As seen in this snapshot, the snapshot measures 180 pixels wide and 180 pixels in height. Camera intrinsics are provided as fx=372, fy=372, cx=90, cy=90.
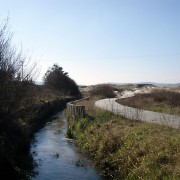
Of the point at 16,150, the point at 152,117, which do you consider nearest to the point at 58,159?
the point at 16,150

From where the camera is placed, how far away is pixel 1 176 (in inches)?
497

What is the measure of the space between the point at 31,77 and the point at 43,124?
9.12 m

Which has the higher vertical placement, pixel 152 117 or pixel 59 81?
pixel 59 81

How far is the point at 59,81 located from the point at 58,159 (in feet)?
161

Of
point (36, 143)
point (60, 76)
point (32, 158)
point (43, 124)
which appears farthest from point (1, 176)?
point (60, 76)

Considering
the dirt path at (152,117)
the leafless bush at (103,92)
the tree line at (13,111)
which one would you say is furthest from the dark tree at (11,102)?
the leafless bush at (103,92)

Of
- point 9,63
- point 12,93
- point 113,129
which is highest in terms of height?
point 9,63

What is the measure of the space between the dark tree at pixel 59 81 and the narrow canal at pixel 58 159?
39550 millimetres

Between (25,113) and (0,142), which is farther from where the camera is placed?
(25,113)

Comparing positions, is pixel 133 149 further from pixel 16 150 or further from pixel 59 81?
pixel 59 81

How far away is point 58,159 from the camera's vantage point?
1723 cm

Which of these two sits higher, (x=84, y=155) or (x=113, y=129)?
(x=113, y=129)

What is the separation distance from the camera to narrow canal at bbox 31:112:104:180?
1434 centimetres

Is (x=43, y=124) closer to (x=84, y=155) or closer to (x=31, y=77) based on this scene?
(x=31, y=77)
